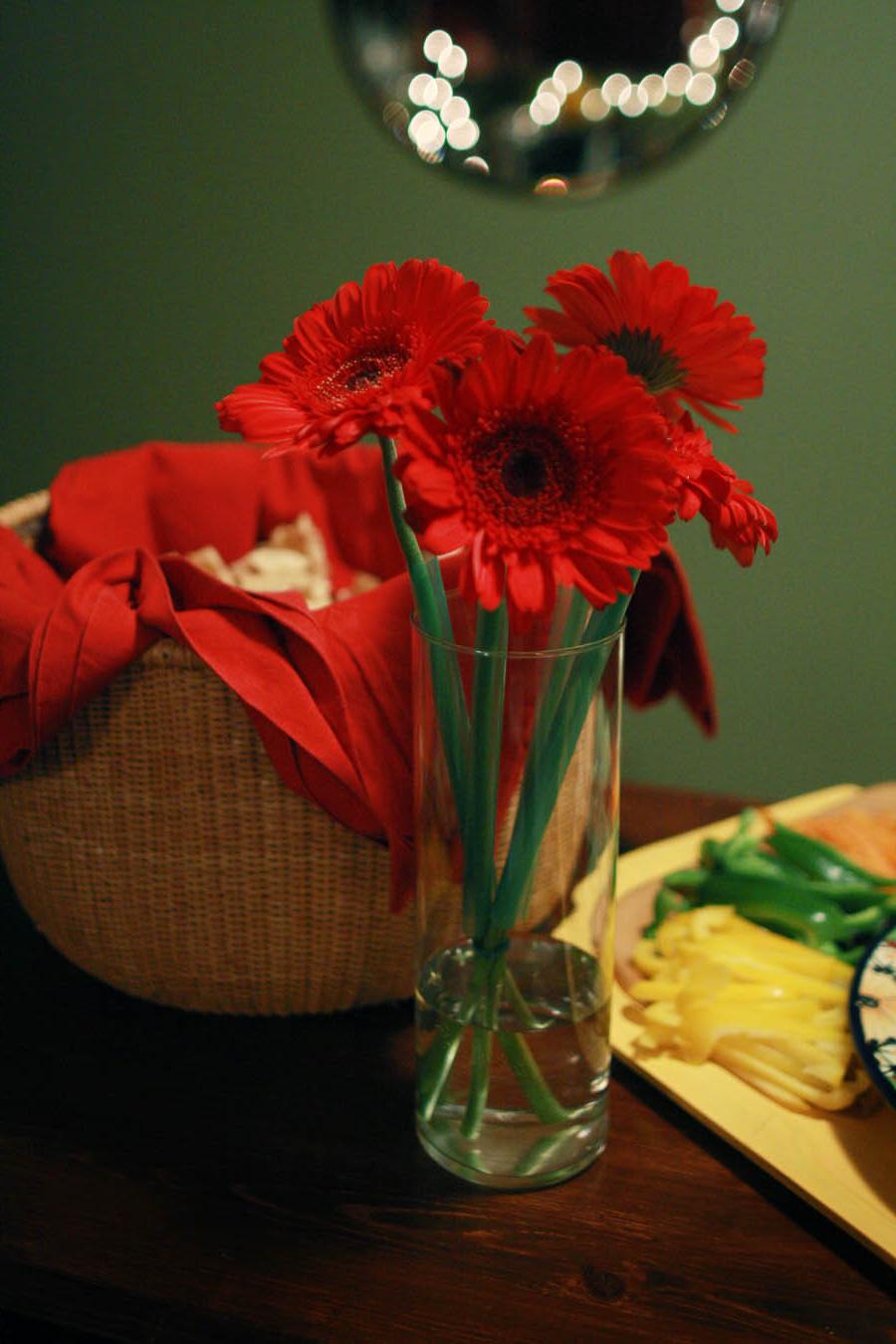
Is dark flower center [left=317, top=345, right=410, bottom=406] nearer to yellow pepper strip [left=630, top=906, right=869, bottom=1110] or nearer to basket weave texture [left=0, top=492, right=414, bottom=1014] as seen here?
basket weave texture [left=0, top=492, right=414, bottom=1014]

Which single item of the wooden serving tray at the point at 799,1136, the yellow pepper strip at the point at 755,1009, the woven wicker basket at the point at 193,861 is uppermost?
the woven wicker basket at the point at 193,861

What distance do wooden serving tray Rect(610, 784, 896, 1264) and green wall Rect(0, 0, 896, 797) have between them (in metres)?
0.87

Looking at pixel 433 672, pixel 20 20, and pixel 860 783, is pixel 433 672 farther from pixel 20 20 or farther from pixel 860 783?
pixel 20 20

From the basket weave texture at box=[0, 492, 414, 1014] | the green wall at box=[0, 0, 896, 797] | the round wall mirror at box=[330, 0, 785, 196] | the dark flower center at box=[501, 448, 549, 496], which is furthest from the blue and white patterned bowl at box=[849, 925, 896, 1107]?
the green wall at box=[0, 0, 896, 797]

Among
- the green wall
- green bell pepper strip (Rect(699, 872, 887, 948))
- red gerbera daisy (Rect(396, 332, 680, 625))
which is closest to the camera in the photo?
red gerbera daisy (Rect(396, 332, 680, 625))

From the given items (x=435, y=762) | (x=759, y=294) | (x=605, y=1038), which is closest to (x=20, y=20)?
(x=759, y=294)

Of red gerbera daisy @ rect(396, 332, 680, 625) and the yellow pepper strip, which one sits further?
Answer: the yellow pepper strip

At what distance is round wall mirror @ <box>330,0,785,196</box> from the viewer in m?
0.62

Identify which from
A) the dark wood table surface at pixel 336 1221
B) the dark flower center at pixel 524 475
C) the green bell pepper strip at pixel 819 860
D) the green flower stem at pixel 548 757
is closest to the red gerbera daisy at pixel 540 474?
the dark flower center at pixel 524 475

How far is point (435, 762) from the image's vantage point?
0.61 metres

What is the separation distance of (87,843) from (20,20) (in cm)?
130

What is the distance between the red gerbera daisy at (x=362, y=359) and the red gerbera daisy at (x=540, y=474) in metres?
0.02

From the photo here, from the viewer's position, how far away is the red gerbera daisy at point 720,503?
0.51 metres

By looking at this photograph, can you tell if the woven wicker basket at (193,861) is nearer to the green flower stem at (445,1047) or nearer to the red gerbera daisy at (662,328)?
the green flower stem at (445,1047)
